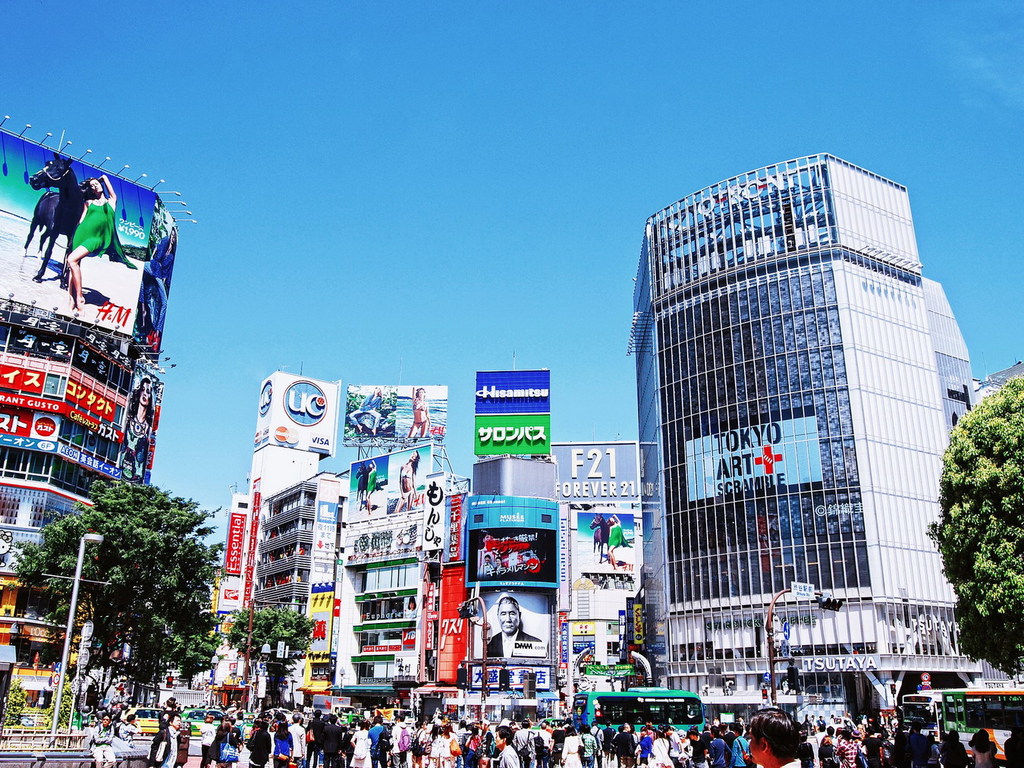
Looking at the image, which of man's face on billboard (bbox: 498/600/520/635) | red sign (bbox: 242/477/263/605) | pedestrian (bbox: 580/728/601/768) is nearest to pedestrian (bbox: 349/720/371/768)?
pedestrian (bbox: 580/728/601/768)

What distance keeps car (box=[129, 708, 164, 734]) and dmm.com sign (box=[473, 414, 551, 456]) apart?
49362mm

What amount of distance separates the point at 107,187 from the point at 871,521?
196 ft

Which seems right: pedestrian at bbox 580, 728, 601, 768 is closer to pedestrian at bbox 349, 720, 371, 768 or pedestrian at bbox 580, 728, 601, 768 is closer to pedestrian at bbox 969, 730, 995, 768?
pedestrian at bbox 349, 720, 371, 768

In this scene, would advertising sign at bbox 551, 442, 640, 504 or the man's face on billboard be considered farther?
advertising sign at bbox 551, 442, 640, 504

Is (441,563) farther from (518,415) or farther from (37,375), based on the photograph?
(37,375)

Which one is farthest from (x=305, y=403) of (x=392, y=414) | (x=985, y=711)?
(x=985, y=711)

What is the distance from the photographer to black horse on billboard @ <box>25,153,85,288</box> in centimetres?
5656

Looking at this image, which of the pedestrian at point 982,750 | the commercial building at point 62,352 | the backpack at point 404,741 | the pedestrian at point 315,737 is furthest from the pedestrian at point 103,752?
the commercial building at point 62,352

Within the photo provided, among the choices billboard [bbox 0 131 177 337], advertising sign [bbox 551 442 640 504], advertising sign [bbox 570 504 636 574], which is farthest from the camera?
advertising sign [bbox 570 504 636 574]

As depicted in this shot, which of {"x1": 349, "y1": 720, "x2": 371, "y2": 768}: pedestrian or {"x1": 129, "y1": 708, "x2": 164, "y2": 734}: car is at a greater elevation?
{"x1": 349, "y1": 720, "x2": 371, "y2": 768}: pedestrian

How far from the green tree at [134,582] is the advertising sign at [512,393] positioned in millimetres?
45442

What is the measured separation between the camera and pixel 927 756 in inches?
731

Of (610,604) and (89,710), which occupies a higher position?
(610,604)

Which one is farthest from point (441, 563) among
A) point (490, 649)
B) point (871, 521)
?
point (871, 521)
